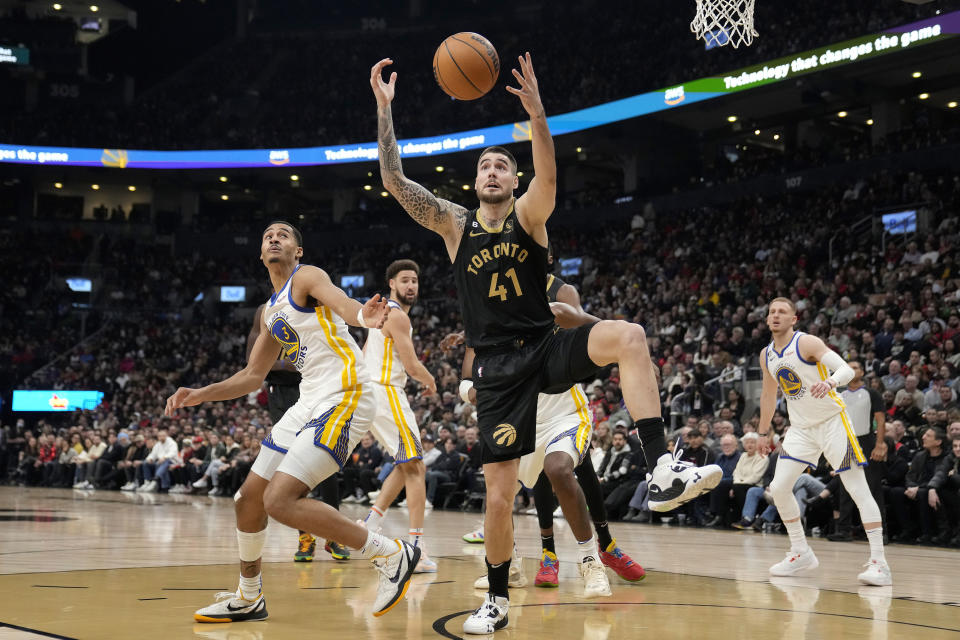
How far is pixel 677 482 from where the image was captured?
12.6ft

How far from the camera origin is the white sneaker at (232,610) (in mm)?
4523

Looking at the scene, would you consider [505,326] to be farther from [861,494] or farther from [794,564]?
[861,494]

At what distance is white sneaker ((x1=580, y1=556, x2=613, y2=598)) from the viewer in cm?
546

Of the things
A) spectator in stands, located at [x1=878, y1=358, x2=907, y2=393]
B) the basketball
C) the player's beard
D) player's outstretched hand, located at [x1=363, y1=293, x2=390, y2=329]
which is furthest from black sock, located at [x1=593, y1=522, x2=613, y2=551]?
spectator in stands, located at [x1=878, y1=358, x2=907, y2=393]

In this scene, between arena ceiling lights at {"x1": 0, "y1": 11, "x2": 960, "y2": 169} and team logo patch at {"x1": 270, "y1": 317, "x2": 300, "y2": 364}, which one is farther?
arena ceiling lights at {"x1": 0, "y1": 11, "x2": 960, "y2": 169}

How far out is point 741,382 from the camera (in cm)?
1588

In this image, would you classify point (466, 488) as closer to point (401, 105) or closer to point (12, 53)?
point (401, 105)

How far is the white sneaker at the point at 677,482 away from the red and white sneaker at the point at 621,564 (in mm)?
2371

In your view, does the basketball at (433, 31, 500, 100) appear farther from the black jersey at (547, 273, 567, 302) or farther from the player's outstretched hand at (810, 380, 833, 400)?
the player's outstretched hand at (810, 380, 833, 400)

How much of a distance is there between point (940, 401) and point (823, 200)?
11715 mm

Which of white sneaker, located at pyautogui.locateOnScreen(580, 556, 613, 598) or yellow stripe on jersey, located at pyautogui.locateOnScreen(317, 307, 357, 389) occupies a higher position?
yellow stripe on jersey, located at pyautogui.locateOnScreen(317, 307, 357, 389)

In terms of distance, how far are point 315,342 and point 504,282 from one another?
1.25m

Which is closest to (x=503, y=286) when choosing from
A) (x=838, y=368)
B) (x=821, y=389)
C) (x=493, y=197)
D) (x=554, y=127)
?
(x=493, y=197)

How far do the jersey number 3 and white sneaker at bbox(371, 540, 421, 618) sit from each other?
138 cm
